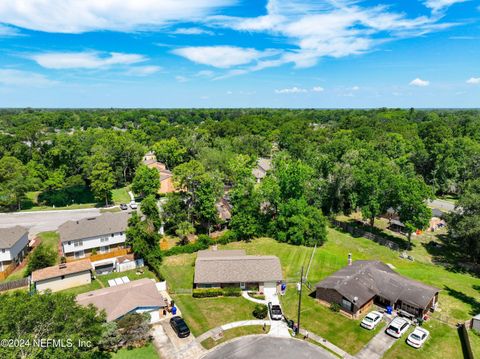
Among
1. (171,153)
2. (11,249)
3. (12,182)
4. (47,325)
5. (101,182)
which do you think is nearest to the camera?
(47,325)

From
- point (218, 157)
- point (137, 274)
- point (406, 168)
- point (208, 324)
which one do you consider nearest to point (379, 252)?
point (406, 168)

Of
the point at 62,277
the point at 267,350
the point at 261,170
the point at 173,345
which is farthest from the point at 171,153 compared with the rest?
the point at 267,350

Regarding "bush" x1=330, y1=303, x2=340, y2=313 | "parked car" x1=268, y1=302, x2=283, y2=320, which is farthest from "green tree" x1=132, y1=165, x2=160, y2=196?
"bush" x1=330, y1=303, x2=340, y2=313

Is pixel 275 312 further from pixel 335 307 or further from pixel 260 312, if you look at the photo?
pixel 335 307

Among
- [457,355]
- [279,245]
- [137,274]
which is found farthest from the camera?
[279,245]

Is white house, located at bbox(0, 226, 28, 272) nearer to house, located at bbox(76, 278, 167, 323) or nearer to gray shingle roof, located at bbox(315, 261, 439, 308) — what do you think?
house, located at bbox(76, 278, 167, 323)

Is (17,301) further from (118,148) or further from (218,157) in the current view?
(118,148)
